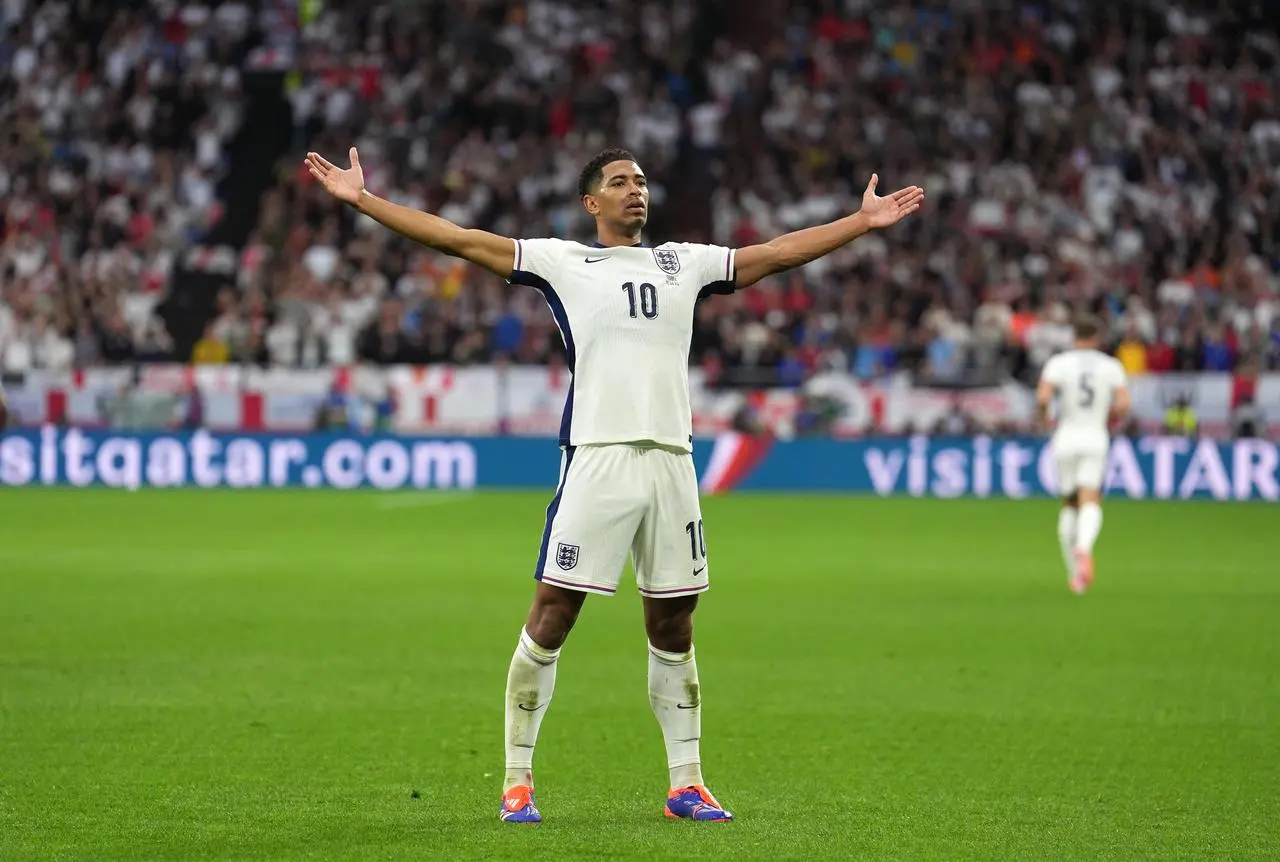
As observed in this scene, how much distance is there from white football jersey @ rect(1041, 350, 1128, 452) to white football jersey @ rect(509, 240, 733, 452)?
9.24m

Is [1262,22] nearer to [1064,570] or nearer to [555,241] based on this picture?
[1064,570]

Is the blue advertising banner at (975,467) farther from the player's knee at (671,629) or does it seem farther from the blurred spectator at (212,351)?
the player's knee at (671,629)

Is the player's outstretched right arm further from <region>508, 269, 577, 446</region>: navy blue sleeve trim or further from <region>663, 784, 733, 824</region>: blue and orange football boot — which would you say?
<region>663, 784, 733, 824</region>: blue and orange football boot

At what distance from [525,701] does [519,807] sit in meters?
0.34

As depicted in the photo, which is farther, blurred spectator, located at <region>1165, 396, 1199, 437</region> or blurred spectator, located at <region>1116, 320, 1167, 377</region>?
blurred spectator, located at <region>1116, 320, 1167, 377</region>

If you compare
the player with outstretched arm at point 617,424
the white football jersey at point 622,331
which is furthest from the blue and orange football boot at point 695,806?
the white football jersey at point 622,331

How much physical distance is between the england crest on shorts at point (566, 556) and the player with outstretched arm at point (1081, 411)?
927 centimetres

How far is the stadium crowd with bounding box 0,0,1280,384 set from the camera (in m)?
27.0

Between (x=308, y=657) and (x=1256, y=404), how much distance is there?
17.3m

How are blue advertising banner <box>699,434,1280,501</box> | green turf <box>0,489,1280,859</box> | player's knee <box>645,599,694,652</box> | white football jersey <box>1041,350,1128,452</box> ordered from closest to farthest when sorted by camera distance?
green turf <box>0,489,1280,859</box>
player's knee <box>645,599,694,652</box>
white football jersey <box>1041,350,1128,452</box>
blue advertising banner <box>699,434,1280,501</box>

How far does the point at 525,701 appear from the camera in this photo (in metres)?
6.37

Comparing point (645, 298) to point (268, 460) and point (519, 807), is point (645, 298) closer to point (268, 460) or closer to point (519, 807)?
point (519, 807)

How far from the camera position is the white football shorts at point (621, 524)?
245 inches

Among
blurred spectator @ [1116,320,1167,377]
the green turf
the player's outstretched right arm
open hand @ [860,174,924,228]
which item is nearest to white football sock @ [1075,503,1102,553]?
the green turf
